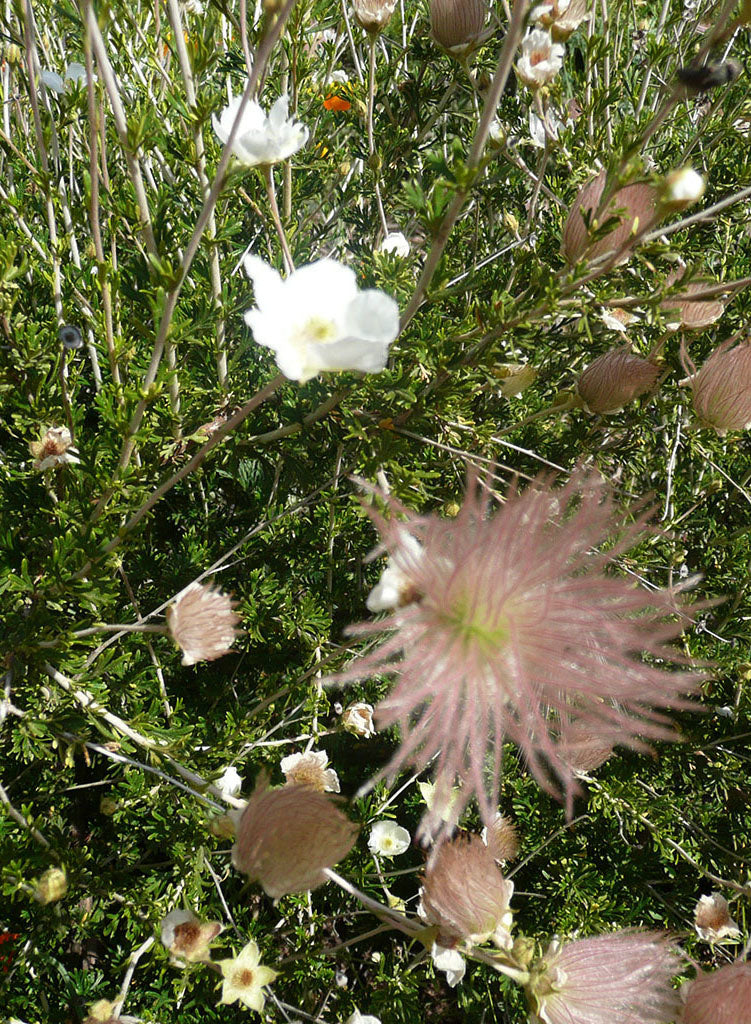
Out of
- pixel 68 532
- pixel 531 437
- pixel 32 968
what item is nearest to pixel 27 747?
pixel 68 532

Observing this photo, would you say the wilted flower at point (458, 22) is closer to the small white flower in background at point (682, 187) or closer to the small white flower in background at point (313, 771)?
the small white flower in background at point (682, 187)

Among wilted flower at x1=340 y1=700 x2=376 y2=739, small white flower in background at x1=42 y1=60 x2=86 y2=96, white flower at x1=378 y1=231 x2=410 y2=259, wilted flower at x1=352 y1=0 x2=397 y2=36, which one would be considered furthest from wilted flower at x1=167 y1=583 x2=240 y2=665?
small white flower in background at x1=42 y1=60 x2=86 y2=96

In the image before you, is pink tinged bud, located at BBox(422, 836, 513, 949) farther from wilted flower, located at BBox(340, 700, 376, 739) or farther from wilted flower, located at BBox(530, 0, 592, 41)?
wilted flower, located at BBox(530, 0, 592, 41)

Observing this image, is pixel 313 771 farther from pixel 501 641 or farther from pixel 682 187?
pixel 682 187

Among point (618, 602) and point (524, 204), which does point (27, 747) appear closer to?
point (618, 602)

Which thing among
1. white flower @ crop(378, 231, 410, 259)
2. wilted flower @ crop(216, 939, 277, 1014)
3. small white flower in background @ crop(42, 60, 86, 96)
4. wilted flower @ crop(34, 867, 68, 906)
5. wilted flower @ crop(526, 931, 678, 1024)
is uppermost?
small white flower in background @ crop(42, 60, 86, 96)

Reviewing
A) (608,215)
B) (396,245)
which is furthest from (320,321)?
(396,245)

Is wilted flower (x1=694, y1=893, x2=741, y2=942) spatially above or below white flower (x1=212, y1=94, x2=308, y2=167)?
below

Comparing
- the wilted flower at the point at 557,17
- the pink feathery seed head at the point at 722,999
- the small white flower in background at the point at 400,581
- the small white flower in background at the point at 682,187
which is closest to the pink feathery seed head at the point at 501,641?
the small white flower in background at the point at 400,581
